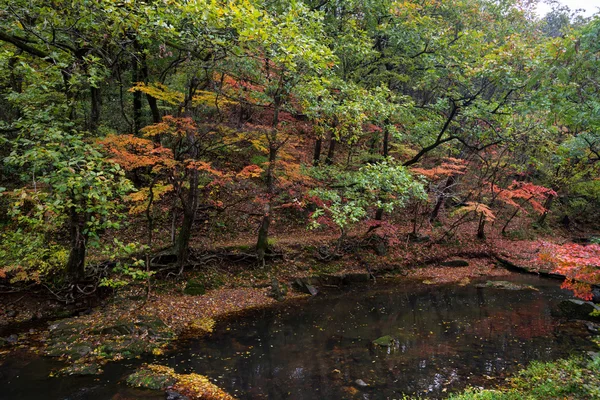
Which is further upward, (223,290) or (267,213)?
(267,213)

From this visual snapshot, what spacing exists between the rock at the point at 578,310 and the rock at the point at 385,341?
22.1 ft

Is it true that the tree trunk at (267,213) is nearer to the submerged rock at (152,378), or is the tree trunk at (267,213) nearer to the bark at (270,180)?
the bark at (270,180)

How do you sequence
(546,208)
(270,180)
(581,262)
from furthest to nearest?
(546,208) < (270,180) < (581,262)

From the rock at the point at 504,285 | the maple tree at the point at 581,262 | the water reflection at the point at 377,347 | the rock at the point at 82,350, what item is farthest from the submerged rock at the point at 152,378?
the rock at the point at 504,285

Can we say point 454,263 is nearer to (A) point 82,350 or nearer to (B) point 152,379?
(B) point 152,379

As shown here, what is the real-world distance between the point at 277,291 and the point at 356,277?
401 centimetres

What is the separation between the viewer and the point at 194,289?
11820 millimetres

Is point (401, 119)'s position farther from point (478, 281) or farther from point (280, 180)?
point (478, 281)

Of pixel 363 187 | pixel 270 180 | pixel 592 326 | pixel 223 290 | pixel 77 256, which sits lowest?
pixel 223 290

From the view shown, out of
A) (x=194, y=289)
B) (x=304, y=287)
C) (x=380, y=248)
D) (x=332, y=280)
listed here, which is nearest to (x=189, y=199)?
(x=194, y=289)

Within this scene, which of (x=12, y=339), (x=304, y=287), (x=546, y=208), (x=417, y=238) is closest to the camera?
(x=12, y=339)

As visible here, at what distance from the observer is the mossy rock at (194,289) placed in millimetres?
11734

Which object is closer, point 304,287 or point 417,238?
point 304,287

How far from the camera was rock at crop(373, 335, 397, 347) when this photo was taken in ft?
29.9
